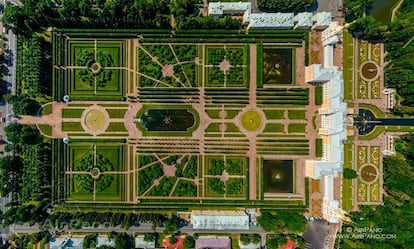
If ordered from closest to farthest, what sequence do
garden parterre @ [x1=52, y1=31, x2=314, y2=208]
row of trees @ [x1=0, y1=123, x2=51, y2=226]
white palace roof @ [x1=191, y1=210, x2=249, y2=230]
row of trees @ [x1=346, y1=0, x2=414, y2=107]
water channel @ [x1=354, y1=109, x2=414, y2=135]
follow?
1. row of trees @ [x1=346, y1=0, x2=414, y2=107]
2. white palace roof @ [x1=191, y1=210, x2=249, y2=230]
3. row of trees @ [x1=0, y1=123, x2=51, y2=226]
4. garden parterre @ [x1=52, y1=31, x2=314, y2=208]
5. water channel @ [x1=354, y1=109, x2=414, y2=135]

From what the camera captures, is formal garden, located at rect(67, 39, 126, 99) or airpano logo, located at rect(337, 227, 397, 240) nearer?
airpano logo, located at rect(337, 227, 397, 240)

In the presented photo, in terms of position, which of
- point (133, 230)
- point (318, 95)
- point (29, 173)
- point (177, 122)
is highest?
point (318, 95)

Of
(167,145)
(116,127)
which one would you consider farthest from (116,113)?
(167,145)

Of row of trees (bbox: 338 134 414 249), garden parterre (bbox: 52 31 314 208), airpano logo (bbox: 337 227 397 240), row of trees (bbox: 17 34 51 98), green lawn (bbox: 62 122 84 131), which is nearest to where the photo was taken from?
row of trees (bbox: 338 134 414 249)

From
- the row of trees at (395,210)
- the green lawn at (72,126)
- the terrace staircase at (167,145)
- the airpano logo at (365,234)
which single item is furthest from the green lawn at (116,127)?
the airpano logo at (365,234)

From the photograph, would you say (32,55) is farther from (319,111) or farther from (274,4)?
(319,111)

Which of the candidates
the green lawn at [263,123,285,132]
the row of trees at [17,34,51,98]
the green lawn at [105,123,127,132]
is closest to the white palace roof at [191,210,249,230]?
the green lawn at [263,123,285,132]

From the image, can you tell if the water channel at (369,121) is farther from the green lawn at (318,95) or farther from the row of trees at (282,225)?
the row of trees at (282,225)

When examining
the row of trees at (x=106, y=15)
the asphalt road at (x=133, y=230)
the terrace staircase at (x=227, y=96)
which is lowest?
the asphalt road at (x=133, y=230)

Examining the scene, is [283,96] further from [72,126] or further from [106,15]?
[72,126]

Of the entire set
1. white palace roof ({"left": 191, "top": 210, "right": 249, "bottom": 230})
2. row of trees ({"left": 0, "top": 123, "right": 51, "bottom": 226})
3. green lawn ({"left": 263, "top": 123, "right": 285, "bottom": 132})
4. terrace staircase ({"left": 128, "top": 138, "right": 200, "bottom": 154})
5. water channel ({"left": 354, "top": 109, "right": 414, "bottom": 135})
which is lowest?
white palace roof ({"left": 191, "top": 210, "right": 249, "bottom": 230})

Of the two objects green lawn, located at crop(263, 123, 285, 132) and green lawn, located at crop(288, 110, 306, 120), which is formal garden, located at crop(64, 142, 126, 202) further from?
green lawn, located at crop(288, 110, 306, 120)

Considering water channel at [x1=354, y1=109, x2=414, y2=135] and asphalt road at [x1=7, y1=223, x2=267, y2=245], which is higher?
water channel at [x1=354, y1=109, x2=414, y2=135]
